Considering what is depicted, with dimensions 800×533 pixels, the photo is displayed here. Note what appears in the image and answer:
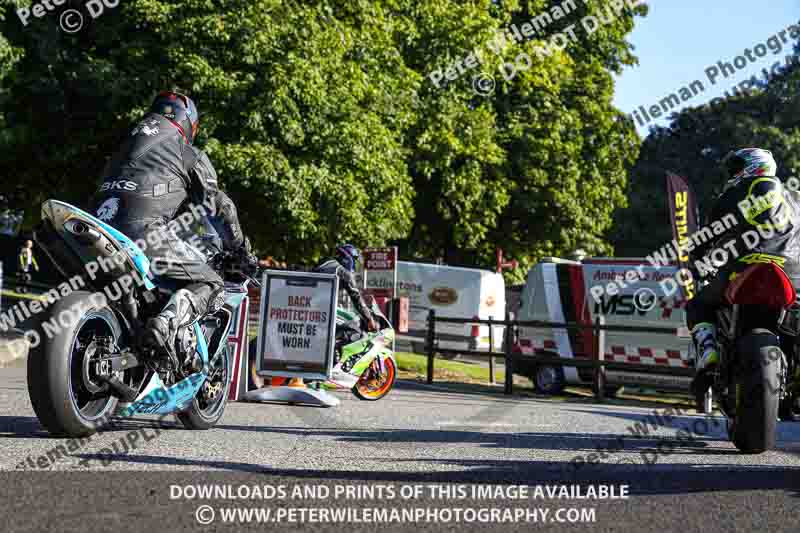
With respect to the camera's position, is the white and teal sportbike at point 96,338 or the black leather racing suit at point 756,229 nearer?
the white and teal sportbike at point 96,338

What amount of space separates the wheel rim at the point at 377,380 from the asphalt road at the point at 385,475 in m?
4.13

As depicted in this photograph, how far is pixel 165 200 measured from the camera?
18.7 feet

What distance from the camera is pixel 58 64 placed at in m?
22.8

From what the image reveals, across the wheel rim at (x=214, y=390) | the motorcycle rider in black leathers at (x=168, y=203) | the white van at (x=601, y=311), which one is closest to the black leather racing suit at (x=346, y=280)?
the wheel rim at (x=214, y=390)

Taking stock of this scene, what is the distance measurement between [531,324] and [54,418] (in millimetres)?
11425

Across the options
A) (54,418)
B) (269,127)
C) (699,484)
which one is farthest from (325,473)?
(269,127)

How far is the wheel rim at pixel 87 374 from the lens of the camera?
16.6 feet

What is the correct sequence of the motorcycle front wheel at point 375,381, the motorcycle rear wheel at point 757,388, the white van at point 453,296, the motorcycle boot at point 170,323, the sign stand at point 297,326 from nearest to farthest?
the motorcycle boot at point 170,323 < the motorcycle rear wheel at point 757,388 < the sign stand at point 297,326 < the motorcycle front wheel at point 375,381 < the white van at point 453,296

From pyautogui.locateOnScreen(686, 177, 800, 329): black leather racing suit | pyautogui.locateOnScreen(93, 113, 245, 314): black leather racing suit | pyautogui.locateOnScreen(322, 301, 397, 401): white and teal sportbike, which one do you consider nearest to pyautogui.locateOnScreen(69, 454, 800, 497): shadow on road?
pyautogui.locateOnScreen(93, 113, 245, 314): black leather racing suit

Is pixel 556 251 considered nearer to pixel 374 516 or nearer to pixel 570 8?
pixel 570 8

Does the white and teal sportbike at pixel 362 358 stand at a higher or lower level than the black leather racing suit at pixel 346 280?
lower

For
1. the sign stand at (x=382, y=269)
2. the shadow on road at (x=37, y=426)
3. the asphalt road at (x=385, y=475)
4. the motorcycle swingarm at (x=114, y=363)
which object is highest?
the sign stand at (x=382, y=269)

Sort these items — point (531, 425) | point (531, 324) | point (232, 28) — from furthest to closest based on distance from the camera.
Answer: point (232, 28)
point (531, 324)
point (531, 425)

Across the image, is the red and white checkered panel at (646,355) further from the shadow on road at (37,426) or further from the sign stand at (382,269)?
the shadow on road at (37,426)
